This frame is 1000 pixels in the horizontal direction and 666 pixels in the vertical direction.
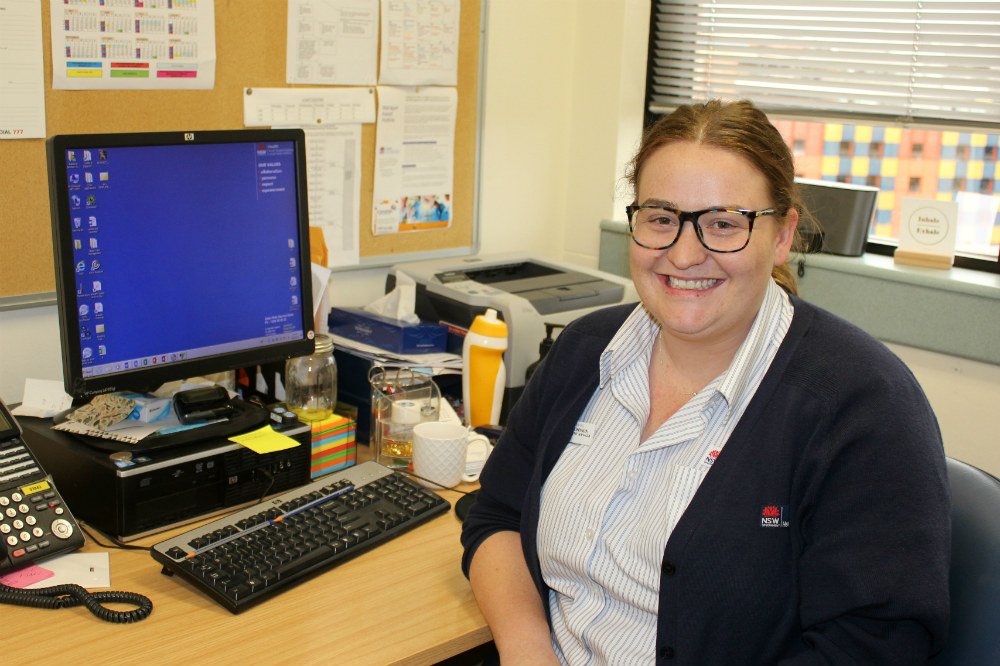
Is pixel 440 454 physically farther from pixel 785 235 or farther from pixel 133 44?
pixel 133 44

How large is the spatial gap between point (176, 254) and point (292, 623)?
0.58 m

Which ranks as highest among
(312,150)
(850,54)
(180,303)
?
(850,54)

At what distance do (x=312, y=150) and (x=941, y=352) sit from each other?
1420mm

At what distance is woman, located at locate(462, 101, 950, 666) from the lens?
1160 millimetres

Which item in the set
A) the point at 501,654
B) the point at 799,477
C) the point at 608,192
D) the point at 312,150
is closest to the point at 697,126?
the point at 799,477

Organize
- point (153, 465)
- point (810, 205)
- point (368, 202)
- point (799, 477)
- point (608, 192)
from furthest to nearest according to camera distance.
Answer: point (608, 192) → point (810, 205) → point (368, 202) → point (153, 465) → point (799, 477)

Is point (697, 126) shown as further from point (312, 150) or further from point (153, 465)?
point (312, 150)

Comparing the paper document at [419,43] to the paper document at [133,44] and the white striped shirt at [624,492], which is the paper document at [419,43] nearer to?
the paper document at [133,44]

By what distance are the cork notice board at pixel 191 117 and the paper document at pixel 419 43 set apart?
0.13 feet

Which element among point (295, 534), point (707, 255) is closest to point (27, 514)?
point (295, 534)

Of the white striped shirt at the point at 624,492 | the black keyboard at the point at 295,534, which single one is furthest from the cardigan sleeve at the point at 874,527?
the black keyboard at the point at 295,534

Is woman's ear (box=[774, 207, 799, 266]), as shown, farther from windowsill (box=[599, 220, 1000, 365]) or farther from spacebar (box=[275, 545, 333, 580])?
windowsill (box=[599, 220, 1000, 365])

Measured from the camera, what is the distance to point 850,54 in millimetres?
2492

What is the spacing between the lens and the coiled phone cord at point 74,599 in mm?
1285
